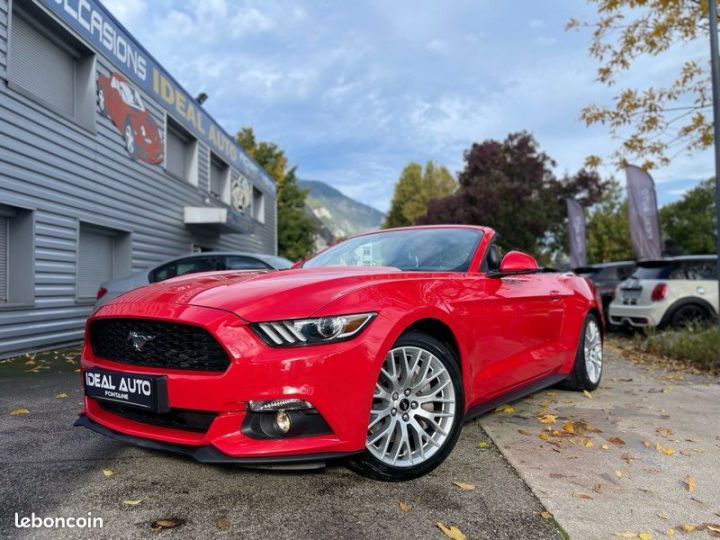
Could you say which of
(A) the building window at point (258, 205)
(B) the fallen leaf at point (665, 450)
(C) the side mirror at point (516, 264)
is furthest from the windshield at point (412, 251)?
(A) the building window at point (258, 205)

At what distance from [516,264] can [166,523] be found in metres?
2.36

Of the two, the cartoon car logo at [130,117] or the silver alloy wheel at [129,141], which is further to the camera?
the silver alloy wheel at [129,141]

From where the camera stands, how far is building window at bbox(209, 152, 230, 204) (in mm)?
15188

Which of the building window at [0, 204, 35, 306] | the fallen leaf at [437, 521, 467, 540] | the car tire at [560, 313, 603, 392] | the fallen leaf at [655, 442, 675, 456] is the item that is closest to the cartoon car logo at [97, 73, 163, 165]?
the building window at [0, 204, 35, 306]

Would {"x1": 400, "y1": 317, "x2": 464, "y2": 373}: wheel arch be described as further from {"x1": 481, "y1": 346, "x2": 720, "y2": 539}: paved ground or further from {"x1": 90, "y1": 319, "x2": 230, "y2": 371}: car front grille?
{"x1": 90, "y1": 319, "x2": 230, "y2": 371}: car front grille

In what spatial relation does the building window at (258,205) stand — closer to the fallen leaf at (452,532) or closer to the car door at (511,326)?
the car door at (511,326)

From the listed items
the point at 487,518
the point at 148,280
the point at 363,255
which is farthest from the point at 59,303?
the point at 487,518

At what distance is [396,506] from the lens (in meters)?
2.22

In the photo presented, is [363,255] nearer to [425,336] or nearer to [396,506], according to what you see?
[425,336]

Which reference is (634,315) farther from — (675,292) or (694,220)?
(694,220)

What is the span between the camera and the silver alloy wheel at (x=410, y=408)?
7.93ft

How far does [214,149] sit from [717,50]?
1160 cm

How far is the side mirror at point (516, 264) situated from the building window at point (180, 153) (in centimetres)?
984
